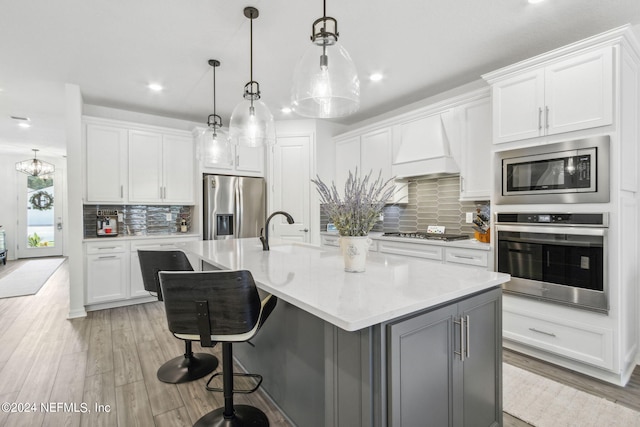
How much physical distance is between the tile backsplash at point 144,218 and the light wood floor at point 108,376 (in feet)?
4.25

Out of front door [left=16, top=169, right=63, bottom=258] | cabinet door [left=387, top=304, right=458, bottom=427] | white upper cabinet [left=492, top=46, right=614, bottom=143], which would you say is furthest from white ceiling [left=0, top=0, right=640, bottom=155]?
front door [left=16, top=169, right=63, bottom=258]

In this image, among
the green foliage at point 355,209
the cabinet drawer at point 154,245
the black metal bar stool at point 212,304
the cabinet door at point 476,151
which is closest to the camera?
the black metal bar stool at point 212,304

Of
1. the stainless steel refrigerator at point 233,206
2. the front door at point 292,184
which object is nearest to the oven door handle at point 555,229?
the front door at point 292,184

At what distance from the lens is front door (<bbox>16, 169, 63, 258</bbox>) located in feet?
25.6

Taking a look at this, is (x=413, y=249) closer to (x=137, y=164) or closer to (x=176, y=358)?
(x=176, y=358)

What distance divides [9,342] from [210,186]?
2.63 metres

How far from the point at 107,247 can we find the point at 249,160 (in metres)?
2.23

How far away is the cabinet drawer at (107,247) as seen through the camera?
388 centimetres

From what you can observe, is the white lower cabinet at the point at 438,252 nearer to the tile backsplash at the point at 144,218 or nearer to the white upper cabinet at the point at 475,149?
the white upper cabinet at the point at 475,149

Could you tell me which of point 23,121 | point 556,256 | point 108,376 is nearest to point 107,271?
point 108,376

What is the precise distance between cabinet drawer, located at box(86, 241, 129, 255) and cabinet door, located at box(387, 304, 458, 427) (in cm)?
408

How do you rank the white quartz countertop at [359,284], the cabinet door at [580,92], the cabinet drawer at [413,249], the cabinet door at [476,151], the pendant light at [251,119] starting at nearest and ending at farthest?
the white quartz countertop at [359,284], the cabinet door at [580,92], the pendant light at [251,119], the cabinet door at [476,151], the cabinet drawer at [413,249]

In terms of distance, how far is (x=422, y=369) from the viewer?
1197 millimetres

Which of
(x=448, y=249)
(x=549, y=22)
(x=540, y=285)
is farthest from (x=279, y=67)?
(x=540, y=285)
